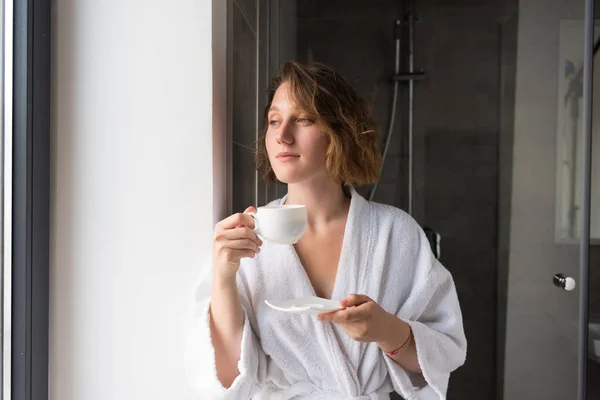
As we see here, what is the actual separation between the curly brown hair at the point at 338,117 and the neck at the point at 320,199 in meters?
0.04

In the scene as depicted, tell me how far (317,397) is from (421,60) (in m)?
0.99

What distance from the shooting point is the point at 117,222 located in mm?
1011

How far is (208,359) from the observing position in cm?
93

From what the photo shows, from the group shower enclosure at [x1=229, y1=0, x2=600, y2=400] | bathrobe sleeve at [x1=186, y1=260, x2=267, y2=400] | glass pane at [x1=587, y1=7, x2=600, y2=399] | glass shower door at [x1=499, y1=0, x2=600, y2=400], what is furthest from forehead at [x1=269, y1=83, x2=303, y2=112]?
glass pane at [x1=587, y1=7, x2=600, y2=399]

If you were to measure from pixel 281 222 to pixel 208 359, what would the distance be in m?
0.32

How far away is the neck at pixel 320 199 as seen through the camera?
1.03m

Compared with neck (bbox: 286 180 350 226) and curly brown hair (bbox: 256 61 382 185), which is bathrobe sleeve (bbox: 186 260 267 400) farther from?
curly brown hair (bbox: 256 61 382 185)

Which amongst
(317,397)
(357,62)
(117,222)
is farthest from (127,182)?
(357,62)

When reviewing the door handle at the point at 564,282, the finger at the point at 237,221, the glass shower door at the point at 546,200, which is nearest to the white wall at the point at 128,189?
the finger at the point at 237,221

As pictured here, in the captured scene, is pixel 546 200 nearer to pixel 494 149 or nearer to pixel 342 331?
pixel 494 149

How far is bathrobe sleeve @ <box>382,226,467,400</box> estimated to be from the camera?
37.7 inches

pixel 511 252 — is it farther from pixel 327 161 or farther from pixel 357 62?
pixel 327 161

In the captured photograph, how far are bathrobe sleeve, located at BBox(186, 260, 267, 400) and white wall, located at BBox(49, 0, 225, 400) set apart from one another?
0.05 m

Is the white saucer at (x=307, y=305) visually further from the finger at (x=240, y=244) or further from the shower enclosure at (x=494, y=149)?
the shower enclosure at (x=494, y=149)
